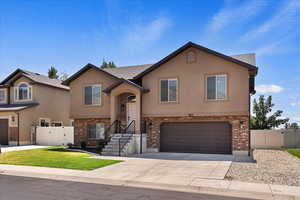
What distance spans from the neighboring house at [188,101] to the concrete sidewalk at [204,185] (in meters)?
6.34

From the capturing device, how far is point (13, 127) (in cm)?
2239

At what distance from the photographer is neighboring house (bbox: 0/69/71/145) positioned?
22406 mm

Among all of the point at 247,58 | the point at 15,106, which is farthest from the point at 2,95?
the point at 247,58

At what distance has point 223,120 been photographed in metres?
16.3

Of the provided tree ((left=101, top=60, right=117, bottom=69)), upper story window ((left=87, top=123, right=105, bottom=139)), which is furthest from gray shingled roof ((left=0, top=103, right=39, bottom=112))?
tree ((left=101, top=60, right=117, bottom=69))

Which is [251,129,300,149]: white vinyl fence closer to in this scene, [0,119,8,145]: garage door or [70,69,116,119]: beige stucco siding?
[70,69,116,119]: beige stucco siding

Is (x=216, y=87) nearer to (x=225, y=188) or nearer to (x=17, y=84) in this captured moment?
(x=225, y=188)

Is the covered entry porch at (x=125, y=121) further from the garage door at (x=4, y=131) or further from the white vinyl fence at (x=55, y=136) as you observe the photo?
the garage door at (x=4, y=131)

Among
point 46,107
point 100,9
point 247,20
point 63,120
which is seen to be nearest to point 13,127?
point 46,107

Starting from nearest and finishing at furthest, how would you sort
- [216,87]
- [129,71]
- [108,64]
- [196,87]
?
[216,87]
[196,87]
[129,71]
[108,64]

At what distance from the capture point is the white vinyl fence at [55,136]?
878 inches

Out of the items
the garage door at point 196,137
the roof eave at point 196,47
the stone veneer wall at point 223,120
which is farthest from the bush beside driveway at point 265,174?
the roof eave at point 196,47

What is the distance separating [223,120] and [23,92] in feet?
63.6

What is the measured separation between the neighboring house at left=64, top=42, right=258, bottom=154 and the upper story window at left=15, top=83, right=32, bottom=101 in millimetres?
8744
